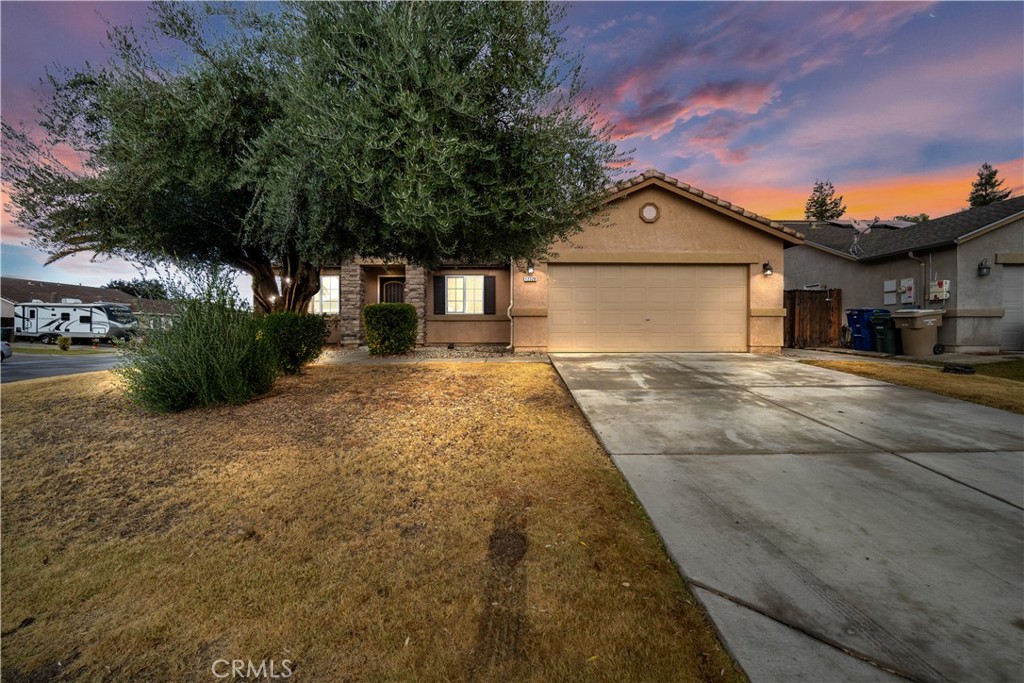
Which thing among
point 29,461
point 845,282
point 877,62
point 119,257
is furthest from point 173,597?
point 845,282

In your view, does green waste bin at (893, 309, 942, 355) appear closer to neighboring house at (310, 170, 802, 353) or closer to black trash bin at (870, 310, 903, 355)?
black trash bin at (870, 310, 903, 355)

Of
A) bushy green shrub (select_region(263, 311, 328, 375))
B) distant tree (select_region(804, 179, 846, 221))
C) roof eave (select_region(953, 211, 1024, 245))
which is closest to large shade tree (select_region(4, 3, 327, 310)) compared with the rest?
bushy green shrub (select_region(263, 311, 328, 375))

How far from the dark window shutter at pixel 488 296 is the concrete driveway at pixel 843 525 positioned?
28.0ft

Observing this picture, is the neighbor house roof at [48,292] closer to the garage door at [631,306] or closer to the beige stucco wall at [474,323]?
the beige stucco wall at [474,323]

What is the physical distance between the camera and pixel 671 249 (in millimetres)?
10430

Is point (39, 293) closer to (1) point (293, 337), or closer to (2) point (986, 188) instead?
(1) point (293, 337)

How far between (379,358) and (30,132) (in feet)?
22.5

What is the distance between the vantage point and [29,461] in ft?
12.6

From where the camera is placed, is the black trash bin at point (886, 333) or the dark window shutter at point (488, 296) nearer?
the black trash bin at point (886, 333)

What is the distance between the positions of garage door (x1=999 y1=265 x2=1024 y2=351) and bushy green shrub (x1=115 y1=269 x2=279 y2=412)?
19046 millimetres

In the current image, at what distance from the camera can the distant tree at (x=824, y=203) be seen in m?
43.2

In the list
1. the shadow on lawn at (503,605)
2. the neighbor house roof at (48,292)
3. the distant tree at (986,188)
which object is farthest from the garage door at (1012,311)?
the neighbor house roof at (48,292)

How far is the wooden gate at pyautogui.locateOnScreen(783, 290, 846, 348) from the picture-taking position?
1312 cm

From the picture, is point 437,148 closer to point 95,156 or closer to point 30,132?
point 95,156
